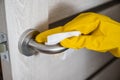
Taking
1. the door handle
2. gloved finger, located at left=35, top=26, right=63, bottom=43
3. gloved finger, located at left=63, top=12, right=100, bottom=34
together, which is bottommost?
the door handle

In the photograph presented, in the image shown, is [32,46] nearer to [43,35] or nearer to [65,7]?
[43,35]

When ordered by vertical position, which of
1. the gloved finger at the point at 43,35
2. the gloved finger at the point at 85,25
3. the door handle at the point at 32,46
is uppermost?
the gloved finger at the point at 85,25

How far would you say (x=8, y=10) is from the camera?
289mm

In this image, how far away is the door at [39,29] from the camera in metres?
0.31

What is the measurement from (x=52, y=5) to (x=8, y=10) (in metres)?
0.11

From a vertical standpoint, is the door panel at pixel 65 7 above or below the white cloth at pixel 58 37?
above

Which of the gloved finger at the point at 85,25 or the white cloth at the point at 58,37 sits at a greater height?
the gloved finger at the point at 85,25

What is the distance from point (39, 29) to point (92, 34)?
0.30 feet

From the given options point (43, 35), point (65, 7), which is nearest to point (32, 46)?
point (43, 35)

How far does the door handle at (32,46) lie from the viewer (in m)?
0.31

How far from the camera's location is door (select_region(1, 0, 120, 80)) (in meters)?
0.31

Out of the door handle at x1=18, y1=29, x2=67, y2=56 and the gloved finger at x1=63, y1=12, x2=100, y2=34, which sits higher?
the gloved finger at x1=63, y1=12, x2=100, y2=34

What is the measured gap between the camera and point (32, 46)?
1.08 ft

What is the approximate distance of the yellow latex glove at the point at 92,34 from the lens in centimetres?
31
